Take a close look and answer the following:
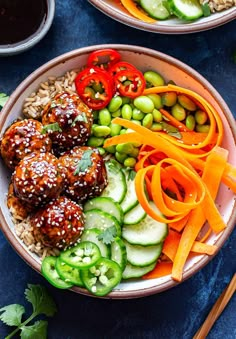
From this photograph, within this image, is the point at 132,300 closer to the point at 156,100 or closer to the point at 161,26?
the point at 156,100

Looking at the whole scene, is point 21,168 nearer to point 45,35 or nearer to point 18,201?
point 18,201

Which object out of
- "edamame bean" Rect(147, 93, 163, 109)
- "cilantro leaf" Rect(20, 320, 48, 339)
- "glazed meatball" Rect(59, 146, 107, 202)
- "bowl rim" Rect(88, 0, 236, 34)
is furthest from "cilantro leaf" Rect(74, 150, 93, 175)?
"cilantro leaf" Rect(20, 320, 48, 339)

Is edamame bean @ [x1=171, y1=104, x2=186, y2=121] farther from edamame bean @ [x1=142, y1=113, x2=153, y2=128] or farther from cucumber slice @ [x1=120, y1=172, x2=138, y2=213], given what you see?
cucumber slice @ [x1=120, y1=172, x2=138, y2=213]

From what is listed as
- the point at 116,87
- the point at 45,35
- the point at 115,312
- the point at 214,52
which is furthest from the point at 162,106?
the point at 115,312

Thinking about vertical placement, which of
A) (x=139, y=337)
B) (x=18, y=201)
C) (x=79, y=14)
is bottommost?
(x=139, y=337)

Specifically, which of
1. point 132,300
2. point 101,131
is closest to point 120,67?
point 101,131
